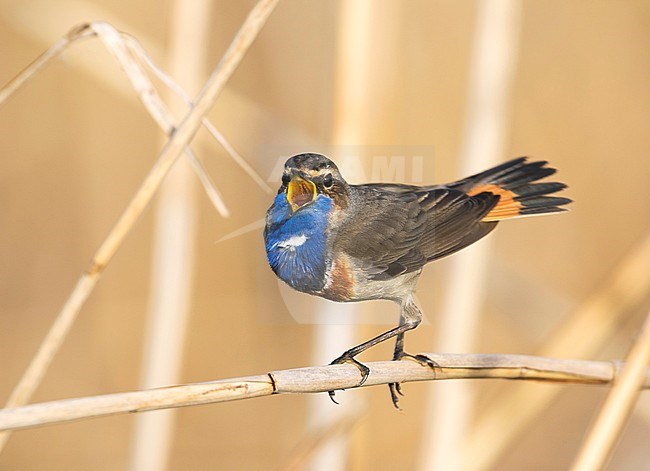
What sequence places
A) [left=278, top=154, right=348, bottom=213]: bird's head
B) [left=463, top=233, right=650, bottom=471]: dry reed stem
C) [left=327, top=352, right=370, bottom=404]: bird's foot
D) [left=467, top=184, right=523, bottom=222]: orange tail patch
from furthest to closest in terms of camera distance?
[left=463, top=233, right=650, bottom=471]: dry reed stem, [left=467, top=184, right=523, bottom=222]: orange tail patch, [left=327, top=352, right=370, bottom=404]: bird's foot, [left=278, top=154, right=348, bottom=213]: bird's head

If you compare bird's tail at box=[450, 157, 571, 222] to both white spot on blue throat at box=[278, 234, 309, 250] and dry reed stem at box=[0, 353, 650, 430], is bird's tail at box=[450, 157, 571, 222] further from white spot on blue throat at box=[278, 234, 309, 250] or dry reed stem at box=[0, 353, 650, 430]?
white spot on blue throat at box=[278, 234, 309, 250]

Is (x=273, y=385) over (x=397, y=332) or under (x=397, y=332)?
under

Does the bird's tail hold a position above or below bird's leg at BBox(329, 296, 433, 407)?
above

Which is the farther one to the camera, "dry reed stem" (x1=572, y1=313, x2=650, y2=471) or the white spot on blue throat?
"dry reed stem" (x1=572, y1=313, x2=650, y2=471)

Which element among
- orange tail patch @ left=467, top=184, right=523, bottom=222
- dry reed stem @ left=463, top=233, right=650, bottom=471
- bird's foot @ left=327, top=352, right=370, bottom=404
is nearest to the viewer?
bird's foot @ left=327, top=352, right=370, bottom=404

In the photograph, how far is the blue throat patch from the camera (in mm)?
710

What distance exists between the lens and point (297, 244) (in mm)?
737

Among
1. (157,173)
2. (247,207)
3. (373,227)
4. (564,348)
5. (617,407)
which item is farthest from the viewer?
(247,207)

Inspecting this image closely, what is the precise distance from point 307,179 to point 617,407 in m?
0.71

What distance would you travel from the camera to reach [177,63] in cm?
180

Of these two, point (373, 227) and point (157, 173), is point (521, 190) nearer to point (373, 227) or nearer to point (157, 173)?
point (373, 227)

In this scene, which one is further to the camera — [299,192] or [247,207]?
[247,207]

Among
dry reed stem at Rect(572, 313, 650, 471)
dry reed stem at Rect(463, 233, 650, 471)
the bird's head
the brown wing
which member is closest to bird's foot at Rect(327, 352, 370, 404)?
the brown wing

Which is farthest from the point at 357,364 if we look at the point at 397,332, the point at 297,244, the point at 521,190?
the point at 521,190
